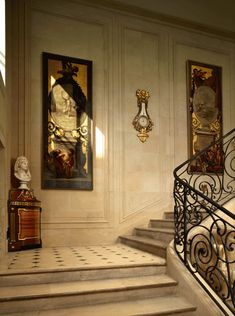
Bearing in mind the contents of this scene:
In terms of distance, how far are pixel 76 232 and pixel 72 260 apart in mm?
1776

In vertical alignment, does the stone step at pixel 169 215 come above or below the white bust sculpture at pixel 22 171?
below

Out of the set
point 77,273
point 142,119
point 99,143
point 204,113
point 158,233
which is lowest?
point 77,273

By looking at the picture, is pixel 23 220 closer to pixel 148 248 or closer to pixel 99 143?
pixel 148 248

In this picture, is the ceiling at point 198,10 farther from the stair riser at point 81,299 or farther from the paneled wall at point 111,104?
the stair riser at point 81,299

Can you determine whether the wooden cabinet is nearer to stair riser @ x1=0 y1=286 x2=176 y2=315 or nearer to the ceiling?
stair riser @ x1=0 y1=286 x2=176 y2=315

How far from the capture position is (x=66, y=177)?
672cm

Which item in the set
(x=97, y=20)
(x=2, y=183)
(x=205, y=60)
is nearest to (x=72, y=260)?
(x=2, y=183)

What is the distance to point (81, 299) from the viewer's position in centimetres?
397

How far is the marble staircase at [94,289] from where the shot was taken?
12.4 feet

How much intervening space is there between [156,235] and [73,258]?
5.24 feet

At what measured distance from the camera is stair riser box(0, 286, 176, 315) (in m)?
3.73

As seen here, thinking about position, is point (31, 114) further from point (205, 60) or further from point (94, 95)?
point (205, 60)

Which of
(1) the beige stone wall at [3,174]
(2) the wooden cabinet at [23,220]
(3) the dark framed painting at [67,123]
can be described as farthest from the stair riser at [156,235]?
(1) the beige stone wall at [3,174]

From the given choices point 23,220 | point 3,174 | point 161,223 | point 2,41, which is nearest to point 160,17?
point 2,41
